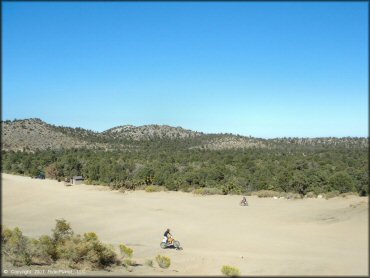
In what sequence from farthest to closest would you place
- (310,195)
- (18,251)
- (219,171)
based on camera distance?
(219,171) → (310,195) → (18,251)

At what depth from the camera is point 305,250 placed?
1823 centimetres

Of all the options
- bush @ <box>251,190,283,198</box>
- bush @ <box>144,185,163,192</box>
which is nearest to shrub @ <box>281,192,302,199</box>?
bush @ <box>251,190,283,198</box>

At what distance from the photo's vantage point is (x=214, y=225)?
2911 cm

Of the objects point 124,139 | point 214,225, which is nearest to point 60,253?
point 214,225

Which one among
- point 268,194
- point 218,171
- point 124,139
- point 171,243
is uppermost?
point 124,139

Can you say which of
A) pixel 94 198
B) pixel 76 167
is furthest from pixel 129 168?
pixel 94 198

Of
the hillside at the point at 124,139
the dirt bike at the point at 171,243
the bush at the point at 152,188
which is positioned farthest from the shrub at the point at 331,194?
the hillside at the point at 124,139

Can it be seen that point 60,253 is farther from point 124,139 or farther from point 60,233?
point 124,139

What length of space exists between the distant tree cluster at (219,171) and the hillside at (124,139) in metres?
23.2

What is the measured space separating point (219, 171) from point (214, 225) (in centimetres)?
2564

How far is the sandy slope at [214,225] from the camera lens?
14609 millimetres

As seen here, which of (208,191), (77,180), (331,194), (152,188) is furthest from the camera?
(77,180)

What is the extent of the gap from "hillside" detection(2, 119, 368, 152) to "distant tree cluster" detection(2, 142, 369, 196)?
2319 centimetres

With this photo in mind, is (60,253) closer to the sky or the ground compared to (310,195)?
closer to the ground
